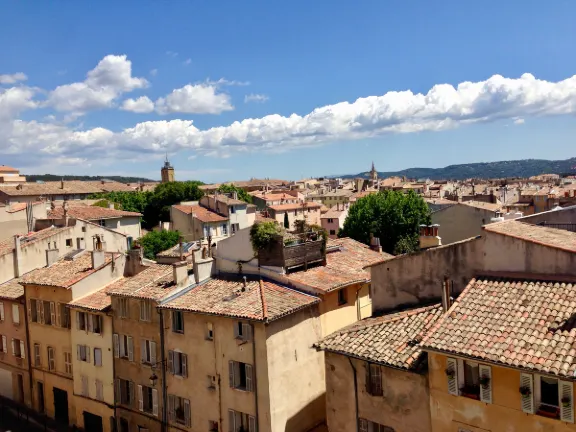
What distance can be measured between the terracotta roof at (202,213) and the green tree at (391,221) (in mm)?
21005

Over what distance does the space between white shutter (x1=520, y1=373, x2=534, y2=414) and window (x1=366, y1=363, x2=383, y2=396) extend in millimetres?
5662

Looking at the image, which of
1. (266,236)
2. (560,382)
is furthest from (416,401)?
(266,236)

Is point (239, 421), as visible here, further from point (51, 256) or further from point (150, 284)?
point (51, 256)

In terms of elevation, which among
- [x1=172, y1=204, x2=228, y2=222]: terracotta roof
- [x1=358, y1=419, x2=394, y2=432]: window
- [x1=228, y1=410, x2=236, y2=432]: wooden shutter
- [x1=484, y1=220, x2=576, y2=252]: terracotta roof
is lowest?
[x1=228, y1=410, x2=236, y2=432]: wooden shutter

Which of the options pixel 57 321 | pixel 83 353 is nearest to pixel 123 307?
pixel 83 353

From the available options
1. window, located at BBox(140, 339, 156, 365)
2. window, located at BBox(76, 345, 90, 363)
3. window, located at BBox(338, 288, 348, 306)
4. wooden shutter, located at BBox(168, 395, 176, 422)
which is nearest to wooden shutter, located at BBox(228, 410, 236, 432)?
wooden shutter, located at BBox(168, 395, 176, 422)

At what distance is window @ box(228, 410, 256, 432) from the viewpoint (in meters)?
26.1

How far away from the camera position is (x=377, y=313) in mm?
25219

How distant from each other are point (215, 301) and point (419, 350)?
11.7m

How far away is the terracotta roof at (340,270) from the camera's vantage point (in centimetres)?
2835

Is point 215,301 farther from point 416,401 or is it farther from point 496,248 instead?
point 496,248

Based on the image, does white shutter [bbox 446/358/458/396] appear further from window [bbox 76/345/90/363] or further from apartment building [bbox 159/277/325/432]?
window [bbox 76/345/90/363]

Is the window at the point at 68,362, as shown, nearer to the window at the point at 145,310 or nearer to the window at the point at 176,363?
the window at the point at 145,310

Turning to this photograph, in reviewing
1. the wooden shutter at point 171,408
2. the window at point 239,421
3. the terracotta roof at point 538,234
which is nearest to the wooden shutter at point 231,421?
the window at point 239,421
